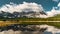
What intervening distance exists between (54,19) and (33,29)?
0.63m

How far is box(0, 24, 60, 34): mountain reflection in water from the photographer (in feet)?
22.1

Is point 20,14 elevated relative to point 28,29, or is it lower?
elevated

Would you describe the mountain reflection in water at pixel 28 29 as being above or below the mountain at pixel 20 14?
below

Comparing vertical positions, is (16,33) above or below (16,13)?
below

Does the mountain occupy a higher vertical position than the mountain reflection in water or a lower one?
higher

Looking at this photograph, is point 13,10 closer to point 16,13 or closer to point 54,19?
point 16,13

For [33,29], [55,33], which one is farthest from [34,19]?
[55,33]

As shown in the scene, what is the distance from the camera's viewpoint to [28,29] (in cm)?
677

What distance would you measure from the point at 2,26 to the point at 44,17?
117 centimetres

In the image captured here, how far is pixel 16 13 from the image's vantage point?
6.79 metres

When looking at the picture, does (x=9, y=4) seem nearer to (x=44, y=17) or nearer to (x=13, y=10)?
(x=13, y=10)

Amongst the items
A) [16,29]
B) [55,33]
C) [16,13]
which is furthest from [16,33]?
[55,33]

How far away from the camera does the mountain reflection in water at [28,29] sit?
674 cm

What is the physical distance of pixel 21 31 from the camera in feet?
22.1
